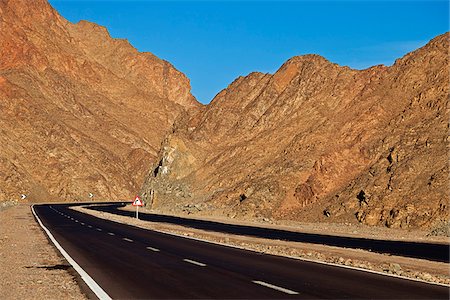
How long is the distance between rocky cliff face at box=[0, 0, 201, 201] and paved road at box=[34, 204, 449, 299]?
83.6 metres

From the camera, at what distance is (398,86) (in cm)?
6394

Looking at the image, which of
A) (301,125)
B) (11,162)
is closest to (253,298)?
(301,125)

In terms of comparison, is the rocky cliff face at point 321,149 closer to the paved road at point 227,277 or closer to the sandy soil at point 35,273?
the paved road at point 227,277

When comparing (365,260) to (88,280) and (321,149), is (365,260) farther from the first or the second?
(321,149)

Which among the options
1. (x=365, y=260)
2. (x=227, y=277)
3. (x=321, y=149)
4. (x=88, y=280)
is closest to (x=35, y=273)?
(x=88, y=280)

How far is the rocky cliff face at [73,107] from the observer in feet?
408

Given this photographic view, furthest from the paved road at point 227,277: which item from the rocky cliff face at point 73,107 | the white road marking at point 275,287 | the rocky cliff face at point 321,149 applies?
the rocky cliff face at point 73,107

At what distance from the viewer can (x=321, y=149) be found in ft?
204

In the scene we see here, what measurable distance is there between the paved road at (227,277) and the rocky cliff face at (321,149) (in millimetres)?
26508

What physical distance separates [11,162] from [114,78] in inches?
A: 2534

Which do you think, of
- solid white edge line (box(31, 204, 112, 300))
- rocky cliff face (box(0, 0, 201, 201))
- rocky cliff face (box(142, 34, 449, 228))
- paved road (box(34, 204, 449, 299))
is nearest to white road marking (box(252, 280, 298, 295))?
paved road (box(34, 204, 449, 299))

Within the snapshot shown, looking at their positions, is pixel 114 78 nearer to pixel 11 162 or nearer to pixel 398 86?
pixel 11 162

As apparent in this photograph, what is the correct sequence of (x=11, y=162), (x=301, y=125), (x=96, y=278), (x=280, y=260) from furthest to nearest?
(x=11, y=162) < (x=301, y=125) < (x=280, y=260) < (x=96, y=278)

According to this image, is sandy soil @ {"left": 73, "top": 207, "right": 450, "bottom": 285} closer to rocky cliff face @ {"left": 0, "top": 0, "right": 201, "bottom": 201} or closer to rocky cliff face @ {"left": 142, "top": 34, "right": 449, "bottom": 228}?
rocky cliff face @ {"left": 142, "top": 34, "right": 449, "bottom": 228}
